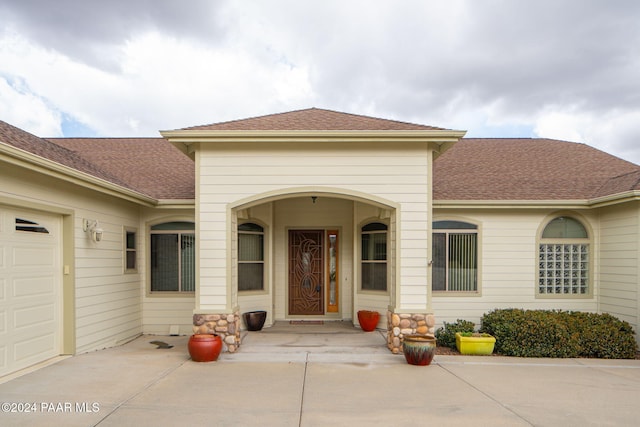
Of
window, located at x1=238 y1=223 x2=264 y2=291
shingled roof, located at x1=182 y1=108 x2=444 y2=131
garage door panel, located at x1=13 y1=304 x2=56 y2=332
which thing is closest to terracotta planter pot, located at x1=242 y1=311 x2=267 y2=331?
window, located at x1=238 y1=223 x2=264 y2=291

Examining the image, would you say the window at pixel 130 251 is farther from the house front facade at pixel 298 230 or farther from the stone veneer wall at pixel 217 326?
the stone veneer wall at pixel 217 326

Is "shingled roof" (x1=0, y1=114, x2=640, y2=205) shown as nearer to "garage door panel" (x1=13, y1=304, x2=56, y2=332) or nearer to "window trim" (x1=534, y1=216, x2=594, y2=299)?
"window trim" (x1=534, y1=216, x2=594, y2=299)

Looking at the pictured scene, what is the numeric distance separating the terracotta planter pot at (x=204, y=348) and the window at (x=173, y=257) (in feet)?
8.85

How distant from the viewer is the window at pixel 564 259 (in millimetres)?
9148

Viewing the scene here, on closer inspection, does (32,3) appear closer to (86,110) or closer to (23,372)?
(23,372)

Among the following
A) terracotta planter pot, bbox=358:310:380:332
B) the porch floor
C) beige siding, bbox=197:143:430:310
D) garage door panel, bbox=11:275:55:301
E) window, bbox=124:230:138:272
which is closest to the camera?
garage door panel, bbox=11:275:55:301

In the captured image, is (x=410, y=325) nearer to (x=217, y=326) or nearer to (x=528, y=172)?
(x=217, y=326)

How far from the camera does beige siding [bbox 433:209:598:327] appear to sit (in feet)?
29.9

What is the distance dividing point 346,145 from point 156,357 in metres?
4.97

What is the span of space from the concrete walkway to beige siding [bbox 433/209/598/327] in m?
1.89

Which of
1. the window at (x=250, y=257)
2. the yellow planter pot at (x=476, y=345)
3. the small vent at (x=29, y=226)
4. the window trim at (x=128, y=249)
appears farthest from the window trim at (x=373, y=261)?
the small vent at (x=29, y=226)

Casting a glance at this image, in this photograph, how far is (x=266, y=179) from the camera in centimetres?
734

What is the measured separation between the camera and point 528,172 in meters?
10.3

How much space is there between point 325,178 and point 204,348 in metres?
3.52
